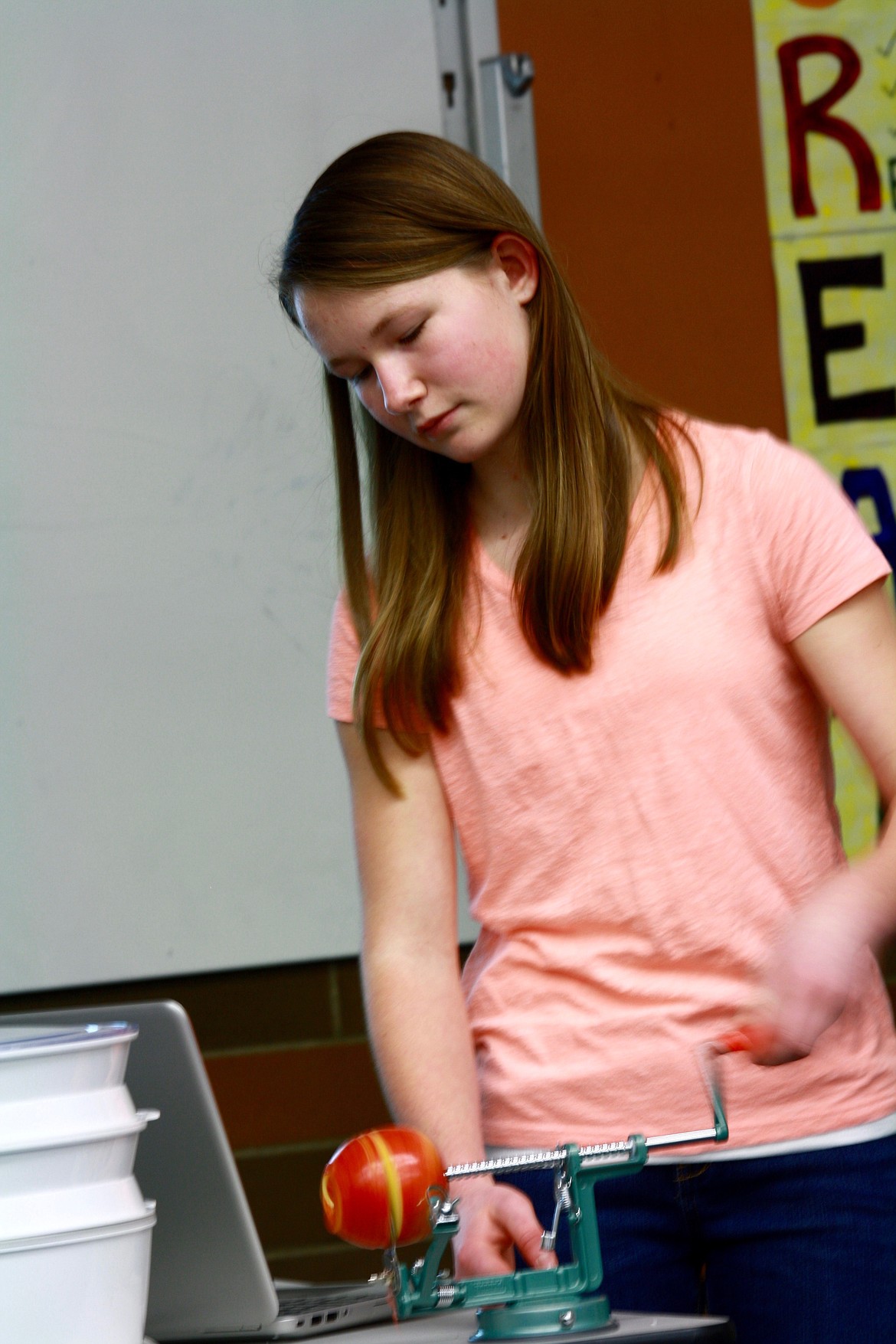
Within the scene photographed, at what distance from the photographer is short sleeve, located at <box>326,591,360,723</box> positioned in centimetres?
121

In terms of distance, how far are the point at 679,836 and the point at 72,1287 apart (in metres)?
0.50

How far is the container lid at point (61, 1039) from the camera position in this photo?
0.75 meters

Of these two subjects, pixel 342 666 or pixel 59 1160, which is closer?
pixel 59 1160

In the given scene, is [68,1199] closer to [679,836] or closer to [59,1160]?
[59,1160]

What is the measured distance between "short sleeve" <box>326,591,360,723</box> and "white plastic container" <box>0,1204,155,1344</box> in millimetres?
506

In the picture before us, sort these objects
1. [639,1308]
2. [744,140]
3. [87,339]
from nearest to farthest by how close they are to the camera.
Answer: [639,1308] → [87,339] → [744,140]

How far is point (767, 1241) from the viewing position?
101cm

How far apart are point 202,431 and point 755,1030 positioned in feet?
4.44

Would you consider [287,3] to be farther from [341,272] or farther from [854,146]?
[341,272]

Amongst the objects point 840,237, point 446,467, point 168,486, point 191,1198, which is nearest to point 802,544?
point 446,467

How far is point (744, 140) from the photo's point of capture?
2162mm

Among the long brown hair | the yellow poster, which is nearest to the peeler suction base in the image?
the long brown hair

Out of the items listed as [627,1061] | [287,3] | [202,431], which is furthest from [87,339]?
[627,1061]

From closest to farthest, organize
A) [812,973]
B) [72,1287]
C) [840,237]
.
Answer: [72,1287]
[812,973]
[840,237]
